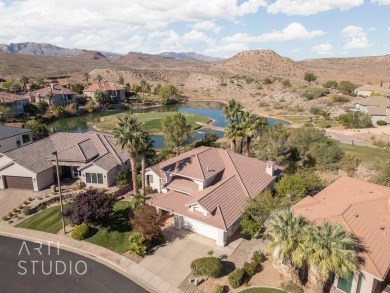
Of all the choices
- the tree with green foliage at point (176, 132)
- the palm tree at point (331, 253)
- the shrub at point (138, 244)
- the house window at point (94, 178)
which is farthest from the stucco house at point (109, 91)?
the palm tree at point (331, 253)

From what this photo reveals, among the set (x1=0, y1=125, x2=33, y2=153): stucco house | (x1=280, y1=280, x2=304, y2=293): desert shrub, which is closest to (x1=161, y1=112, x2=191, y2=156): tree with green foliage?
(x1=0, y1=125, x2=33, y2=153): stucco house

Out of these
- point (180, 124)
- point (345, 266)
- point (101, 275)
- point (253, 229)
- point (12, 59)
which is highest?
point (12, 59)

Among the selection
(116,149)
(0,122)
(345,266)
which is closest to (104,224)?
(116,149)

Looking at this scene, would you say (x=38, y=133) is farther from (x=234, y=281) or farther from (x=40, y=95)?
(x=234, y=281)

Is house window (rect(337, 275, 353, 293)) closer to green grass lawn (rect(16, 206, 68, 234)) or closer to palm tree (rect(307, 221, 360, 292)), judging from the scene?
palm tree (rect(307, 221, 360, 292))

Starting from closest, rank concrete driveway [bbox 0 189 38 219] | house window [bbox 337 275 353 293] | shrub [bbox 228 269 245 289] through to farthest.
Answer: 1. house window [bbox 337 275 353 293]
2. shrub [bbox 228 269 245 289]
3. concrete driveway [bbox 0 189 38 219]

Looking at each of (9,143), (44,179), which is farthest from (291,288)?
(9,143)
